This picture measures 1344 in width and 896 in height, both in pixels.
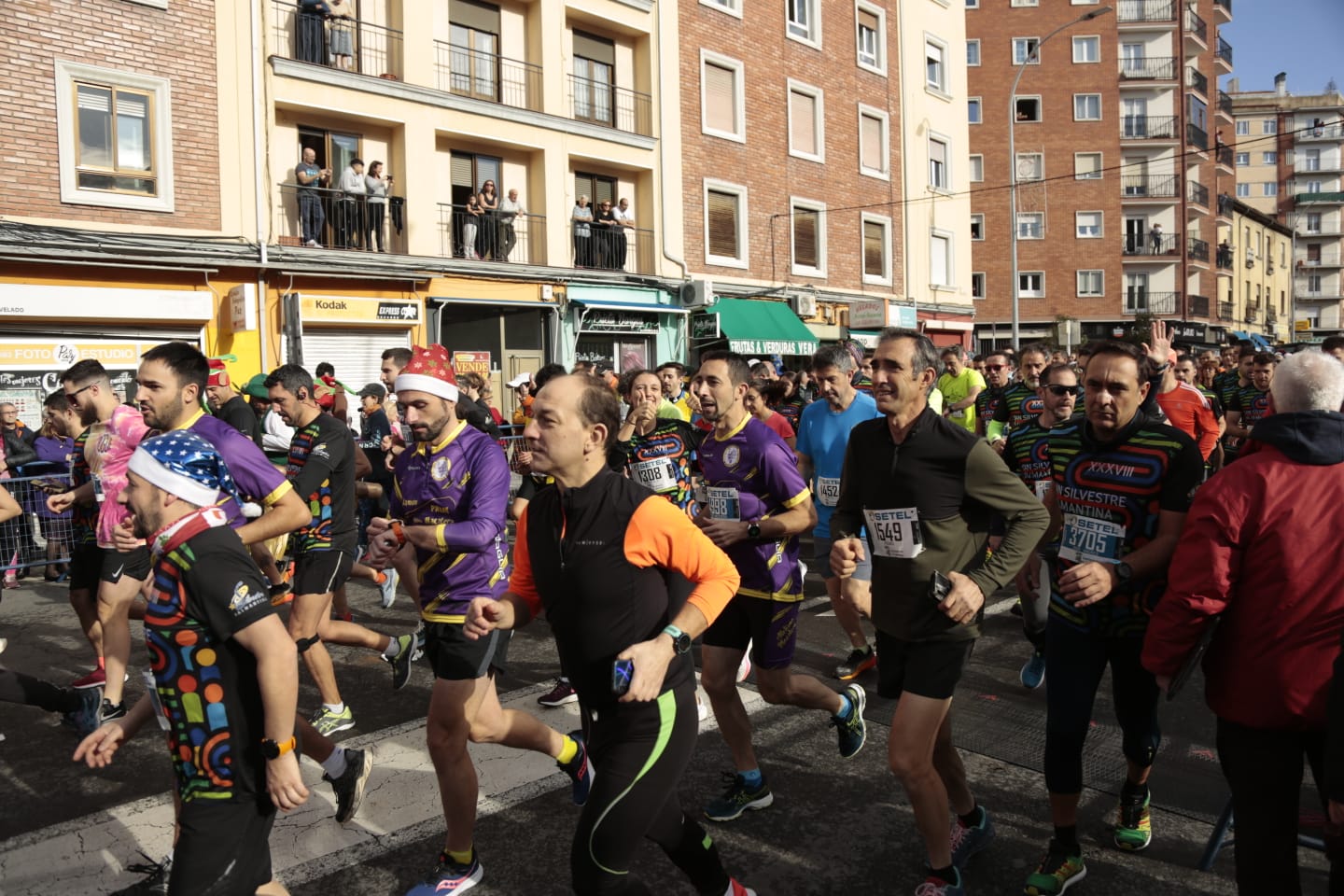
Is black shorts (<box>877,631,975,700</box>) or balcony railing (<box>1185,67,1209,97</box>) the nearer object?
black shorts (<box>877,631,975,700</box>)

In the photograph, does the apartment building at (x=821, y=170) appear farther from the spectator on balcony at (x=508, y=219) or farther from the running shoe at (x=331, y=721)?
the running shoe at (x=331, y=721)

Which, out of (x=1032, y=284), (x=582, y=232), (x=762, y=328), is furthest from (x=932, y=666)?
(x=1032, y=284)

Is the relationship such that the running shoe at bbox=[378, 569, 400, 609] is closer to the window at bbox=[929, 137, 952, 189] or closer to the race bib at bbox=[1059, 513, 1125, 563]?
the race bib at bbox=[1059, 513, 1125, 563]

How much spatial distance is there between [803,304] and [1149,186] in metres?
33.4

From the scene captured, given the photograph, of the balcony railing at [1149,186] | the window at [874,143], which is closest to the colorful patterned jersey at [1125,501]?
the window at [874,143]

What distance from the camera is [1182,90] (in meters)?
48.6

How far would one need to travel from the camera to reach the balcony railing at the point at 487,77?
18.9 meters

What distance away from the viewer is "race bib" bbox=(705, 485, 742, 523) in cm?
483

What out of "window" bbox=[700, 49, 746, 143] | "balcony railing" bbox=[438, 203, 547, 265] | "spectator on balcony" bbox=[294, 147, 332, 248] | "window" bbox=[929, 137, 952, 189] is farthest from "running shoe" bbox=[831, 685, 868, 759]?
"window" bbox=[929, 137, 952, 189]

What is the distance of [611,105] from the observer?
2211cm

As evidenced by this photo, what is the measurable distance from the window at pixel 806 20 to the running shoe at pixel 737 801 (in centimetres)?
2534

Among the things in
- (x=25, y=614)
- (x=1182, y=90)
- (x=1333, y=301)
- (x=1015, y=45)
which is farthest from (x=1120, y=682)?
(x=1333, y=301)

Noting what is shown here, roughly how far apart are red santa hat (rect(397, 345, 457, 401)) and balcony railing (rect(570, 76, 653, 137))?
18.0 meters

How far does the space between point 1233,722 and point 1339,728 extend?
0.47 metres
